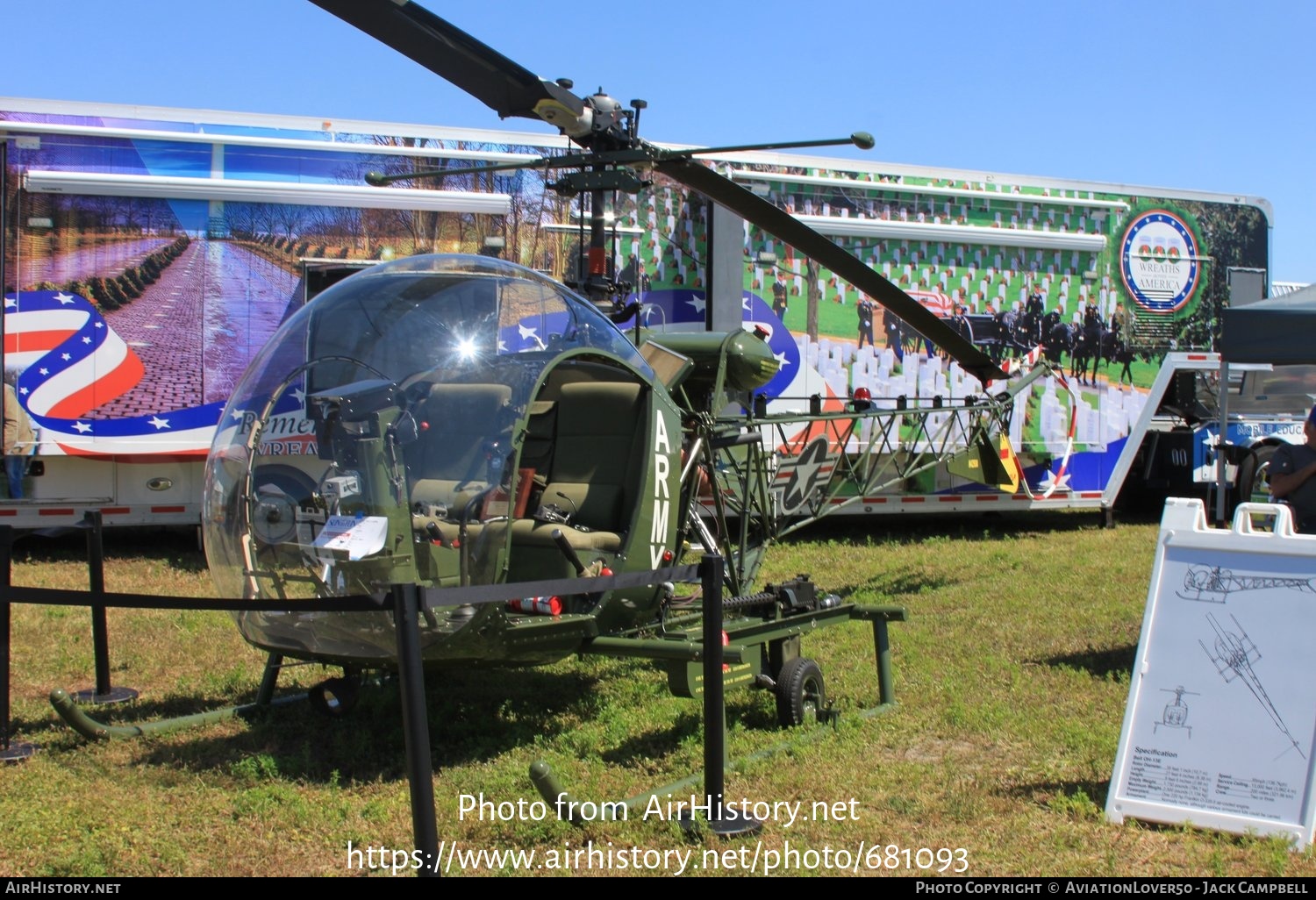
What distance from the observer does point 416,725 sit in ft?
10.4

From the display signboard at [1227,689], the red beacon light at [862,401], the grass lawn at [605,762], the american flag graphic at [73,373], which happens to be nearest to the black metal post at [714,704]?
the grass lawn at [605,762]

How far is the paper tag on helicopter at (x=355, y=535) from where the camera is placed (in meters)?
4.08

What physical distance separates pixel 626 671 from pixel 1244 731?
3.39 m

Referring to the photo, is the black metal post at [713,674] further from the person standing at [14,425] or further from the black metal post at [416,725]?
the person standing at [14,425]

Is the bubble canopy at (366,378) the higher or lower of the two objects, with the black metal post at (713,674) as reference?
higher

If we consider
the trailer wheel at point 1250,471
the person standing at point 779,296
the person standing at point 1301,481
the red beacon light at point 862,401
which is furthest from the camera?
the trailer wheel at point 1250,471

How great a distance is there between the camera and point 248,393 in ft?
15.0

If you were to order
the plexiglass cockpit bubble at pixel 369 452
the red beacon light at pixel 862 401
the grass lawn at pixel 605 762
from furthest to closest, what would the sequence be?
the red beacon light at pixel 862 401, the plexiglass cockpit bubble at pixel 369 452, the grass lawn at pixel 605 762

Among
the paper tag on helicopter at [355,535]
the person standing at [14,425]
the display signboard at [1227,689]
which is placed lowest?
the display signboard at [1227,689]

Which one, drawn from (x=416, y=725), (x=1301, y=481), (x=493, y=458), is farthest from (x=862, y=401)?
(x=416, y=725)

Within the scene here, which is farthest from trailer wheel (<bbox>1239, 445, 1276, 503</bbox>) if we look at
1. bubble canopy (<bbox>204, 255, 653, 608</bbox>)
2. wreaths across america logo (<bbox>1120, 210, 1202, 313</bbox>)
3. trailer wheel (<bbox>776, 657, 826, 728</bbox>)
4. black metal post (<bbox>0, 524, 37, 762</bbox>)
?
black metal post (<bbox>0, 524, 37, 762</bbox>)

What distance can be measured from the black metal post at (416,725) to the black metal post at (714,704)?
100 cm

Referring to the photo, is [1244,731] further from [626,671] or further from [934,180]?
[934,180]

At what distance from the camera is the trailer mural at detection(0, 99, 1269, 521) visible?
894 centimetres
